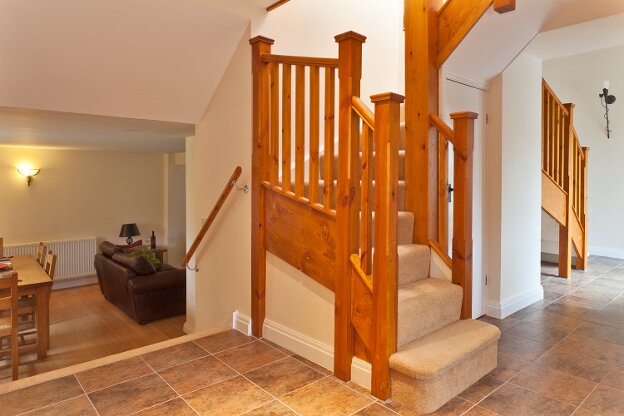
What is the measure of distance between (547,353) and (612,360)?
0.34 meters

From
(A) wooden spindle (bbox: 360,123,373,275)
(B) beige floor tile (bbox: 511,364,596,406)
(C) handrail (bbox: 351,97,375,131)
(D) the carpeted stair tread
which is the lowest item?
(B) beige floor tile (bbox: 511,364,596,406)

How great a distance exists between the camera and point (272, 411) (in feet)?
6.47

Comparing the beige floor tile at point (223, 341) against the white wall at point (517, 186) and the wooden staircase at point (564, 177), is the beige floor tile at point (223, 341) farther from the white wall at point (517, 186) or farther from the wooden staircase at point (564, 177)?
the wooden staircase at point (564, 177)

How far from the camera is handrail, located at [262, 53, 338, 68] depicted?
2351 mm

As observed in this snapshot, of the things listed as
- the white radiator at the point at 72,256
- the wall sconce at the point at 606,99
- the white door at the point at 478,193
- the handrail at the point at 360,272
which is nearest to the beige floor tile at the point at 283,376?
the handrail at the point at 360,272

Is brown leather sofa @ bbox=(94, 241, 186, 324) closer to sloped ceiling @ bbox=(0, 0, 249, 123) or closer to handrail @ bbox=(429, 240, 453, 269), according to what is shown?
sloped ceiling @ bbox=(0, 0, 249, 123)

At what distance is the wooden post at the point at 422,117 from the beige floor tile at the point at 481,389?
88 cm

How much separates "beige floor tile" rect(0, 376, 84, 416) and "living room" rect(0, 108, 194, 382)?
2.81 meters

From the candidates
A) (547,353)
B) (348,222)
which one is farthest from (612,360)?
(348,222)

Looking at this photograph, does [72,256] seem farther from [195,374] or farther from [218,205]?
[195,374]

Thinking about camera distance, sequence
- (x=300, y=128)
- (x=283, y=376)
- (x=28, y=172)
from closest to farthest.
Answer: (x=283, y=376), (x=300, y=128), (x=28, y=172)

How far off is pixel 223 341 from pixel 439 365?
1.49m

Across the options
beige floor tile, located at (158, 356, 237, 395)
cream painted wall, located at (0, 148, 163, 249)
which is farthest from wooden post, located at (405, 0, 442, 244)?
cream painted wall, located at (0, 148, 163, 249)

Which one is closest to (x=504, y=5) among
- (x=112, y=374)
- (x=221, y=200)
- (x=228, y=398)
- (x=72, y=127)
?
(x=221, y=200)
